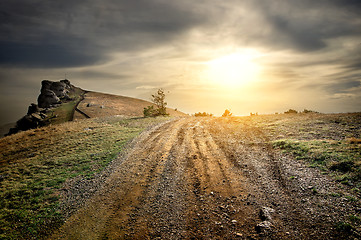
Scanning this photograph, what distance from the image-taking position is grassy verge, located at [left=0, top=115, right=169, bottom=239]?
24.2 ft

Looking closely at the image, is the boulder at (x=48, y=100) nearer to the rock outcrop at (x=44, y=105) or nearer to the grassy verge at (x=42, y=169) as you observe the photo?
the rock outcrop at (x=44, y=105)

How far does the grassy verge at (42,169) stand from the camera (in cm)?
737

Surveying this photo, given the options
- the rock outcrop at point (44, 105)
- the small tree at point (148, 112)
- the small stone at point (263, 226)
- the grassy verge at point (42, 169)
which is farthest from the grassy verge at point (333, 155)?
the rock outcrop at point (44, 105)

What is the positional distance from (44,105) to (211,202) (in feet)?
206

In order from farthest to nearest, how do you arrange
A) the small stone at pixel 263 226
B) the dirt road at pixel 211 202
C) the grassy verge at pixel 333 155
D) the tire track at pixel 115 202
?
the grassy verge at pixel 333 155 < the tire track at pixel 115 202 < the dirt road at pixel 211 202 < the small stone at pixel 263 226

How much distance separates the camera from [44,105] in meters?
52.4

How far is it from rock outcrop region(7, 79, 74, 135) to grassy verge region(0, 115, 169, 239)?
14.1 m

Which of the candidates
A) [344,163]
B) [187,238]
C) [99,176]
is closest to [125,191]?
[99,176]

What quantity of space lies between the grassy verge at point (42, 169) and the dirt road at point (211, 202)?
174 cm

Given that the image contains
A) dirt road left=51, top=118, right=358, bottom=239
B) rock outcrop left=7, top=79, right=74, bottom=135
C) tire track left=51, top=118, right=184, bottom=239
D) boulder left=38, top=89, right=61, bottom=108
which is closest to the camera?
dirt road left=51, top=118, right=358, bottom=239

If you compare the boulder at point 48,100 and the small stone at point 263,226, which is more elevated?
the boulder at point 48,100

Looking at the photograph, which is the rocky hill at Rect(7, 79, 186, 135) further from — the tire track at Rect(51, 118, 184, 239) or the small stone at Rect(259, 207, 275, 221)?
the small stone at Rect(259, 207, 275, 221)

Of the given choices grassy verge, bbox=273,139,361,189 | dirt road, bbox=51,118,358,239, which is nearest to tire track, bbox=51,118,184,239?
dirt road, bbox=51,118,358,239

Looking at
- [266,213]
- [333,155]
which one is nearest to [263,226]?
[266,213]
